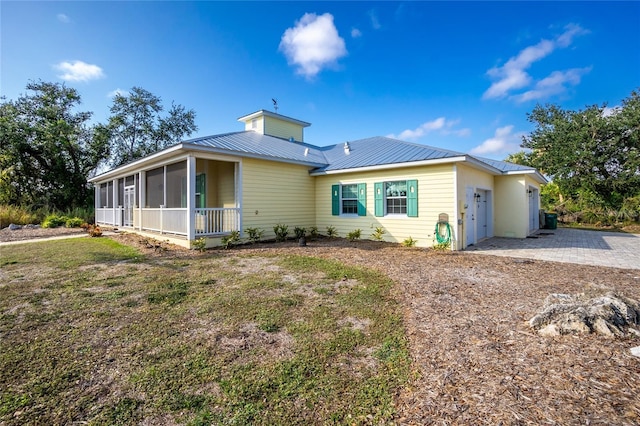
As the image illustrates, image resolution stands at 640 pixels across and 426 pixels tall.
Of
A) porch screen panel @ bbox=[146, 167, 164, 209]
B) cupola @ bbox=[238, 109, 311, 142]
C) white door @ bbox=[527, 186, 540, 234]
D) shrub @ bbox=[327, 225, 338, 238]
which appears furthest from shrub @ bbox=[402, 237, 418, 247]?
cupola @ bbox=[238, 109, 311, 142]

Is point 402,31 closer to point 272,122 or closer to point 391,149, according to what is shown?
point 391,149

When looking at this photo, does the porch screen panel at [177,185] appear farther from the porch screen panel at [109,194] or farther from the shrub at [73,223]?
the shrub at [73,223]

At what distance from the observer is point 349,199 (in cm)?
1182

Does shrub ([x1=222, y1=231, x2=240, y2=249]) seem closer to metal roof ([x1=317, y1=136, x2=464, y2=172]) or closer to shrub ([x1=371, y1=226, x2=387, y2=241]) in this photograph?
metal roof ([x1=317, y1=136, x2=464, y2=172])

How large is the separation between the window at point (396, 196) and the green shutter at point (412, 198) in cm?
24

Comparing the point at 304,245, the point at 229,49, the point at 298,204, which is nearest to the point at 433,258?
the point at 304,245

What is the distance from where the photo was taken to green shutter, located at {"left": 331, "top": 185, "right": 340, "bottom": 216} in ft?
39.4

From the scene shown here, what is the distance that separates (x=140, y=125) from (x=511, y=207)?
2737 centimetres

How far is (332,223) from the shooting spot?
1224cm

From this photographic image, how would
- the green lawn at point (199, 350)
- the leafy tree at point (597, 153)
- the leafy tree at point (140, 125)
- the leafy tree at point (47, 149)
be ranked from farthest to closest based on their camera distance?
the leafy tree at point (140, 125), the leafy tree at point (47, 149), the leafy tree at point (597, 153), the green lawn at point (199, 350)

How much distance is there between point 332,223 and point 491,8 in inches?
351

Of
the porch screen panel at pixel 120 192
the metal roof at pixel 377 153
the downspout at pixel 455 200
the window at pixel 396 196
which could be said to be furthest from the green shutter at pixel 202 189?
the downspout at pixel 455 200

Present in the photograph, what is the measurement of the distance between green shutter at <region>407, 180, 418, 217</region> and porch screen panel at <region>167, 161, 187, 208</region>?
7.67m

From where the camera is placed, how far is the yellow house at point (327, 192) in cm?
949
